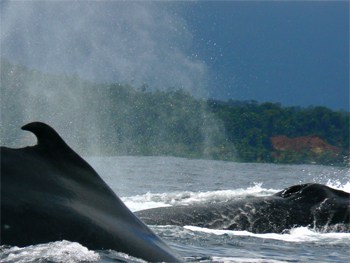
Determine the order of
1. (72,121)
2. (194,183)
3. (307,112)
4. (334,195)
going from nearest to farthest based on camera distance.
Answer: (334,195)
(194,183)
(72,121)
(307,112)

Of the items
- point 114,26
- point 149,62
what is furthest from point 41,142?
point 149,62

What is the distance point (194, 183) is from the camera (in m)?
34.8

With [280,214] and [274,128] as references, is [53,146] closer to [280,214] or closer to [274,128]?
[280,214]

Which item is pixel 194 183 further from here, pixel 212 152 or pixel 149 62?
pixel 149 62

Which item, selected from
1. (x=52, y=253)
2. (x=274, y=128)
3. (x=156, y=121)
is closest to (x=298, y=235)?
(x=52, y=253)

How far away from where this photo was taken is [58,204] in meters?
6.25

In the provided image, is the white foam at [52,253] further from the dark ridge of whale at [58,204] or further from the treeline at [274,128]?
the treeline at [274,128]

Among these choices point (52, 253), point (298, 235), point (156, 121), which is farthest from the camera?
point (156, 121)

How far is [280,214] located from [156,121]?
2778 inches

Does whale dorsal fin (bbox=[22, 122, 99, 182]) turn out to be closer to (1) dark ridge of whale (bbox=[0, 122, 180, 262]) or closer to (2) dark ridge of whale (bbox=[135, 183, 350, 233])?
(1) dark ridge of whale (bbox=[0, 122, 180, 262])

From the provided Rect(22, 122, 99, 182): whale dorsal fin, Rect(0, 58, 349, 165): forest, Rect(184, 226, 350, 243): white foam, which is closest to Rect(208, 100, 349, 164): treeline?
Rect(0, 58, 349, 165): forest

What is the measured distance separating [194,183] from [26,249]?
28559 millimetres

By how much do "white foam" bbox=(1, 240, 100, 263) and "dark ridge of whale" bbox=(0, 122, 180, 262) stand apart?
0.04 metres

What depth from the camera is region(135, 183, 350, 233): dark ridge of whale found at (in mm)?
13398
